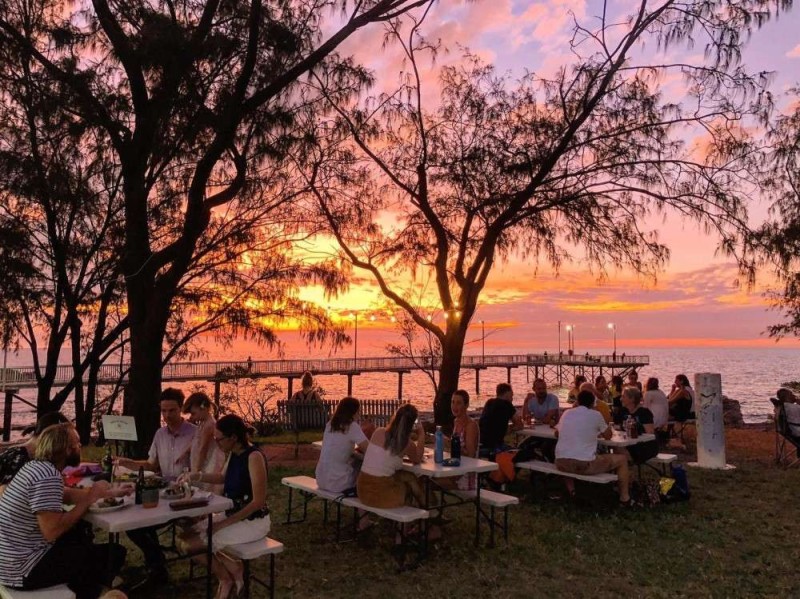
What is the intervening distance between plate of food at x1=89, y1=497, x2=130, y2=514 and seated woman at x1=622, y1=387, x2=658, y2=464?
496cm

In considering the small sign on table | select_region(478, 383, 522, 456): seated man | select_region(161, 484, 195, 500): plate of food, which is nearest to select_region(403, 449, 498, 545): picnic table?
select_region(478, 383, 522, 456): seated man

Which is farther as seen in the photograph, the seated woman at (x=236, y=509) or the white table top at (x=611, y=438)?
the white table top at (x=611, y=438)

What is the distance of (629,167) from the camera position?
36.5ft

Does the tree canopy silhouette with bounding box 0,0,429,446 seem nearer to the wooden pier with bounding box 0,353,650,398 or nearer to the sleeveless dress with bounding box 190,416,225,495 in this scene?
the sleeveless dress with bounding box 190,416,225,495

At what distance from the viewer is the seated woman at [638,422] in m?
6.47

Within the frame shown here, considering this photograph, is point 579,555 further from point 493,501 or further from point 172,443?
point 172,443

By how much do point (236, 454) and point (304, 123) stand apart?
628 centimetres

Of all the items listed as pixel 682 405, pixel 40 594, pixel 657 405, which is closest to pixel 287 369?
pixel 682 405

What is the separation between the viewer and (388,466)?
4.42 m

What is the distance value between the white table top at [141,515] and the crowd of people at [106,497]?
3.9 inches

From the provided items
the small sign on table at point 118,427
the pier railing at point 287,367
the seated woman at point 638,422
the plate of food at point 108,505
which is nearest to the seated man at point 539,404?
the seated woman at point 638,422

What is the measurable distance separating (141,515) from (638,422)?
17.7 feet

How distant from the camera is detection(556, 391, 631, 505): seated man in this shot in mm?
5695

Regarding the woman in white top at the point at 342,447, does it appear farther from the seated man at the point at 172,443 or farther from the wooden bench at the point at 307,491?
the seated man at the point at 172,443
